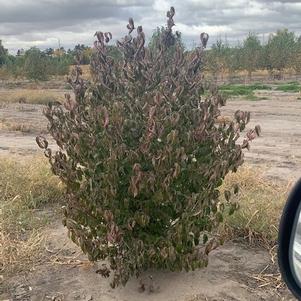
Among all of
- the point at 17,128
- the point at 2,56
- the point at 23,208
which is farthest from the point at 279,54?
the point at 23,208

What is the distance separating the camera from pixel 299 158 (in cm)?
988

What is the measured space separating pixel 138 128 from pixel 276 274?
152 centimetres

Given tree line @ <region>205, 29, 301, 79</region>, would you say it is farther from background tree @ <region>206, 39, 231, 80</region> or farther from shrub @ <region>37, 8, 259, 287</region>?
shrub @ <region>37, 8, 259, 287</region>

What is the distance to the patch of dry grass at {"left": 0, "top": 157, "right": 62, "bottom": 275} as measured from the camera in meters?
4.18

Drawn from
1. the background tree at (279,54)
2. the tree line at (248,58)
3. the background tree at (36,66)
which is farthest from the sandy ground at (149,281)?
the background tree at (36,66)

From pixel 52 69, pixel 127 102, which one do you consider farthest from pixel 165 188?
pixel 52 69

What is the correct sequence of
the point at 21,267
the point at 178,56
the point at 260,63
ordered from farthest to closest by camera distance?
1. the point at 260,63
2. the point at 21,267
3. the point at 178,56

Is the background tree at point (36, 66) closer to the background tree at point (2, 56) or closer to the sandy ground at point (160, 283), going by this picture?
the background tree at point (2, 56)

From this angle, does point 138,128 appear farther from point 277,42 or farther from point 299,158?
point 277,42

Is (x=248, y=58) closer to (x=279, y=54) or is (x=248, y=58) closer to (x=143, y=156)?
(x=279, y=54)

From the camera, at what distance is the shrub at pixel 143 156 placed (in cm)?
323

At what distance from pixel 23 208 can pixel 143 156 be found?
8.26 feet

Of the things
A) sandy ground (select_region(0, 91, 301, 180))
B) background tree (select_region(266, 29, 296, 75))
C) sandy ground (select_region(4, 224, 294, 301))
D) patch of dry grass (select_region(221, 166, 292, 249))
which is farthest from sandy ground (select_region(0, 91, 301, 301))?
background tree (select_region(266, 29, 296, 75))

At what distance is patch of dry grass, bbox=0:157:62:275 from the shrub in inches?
31.6
